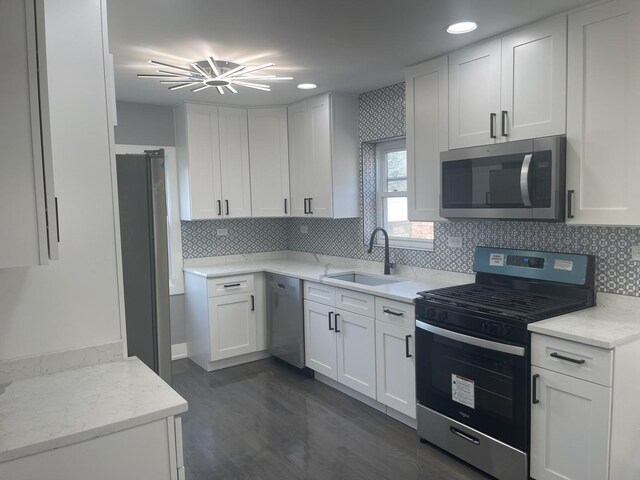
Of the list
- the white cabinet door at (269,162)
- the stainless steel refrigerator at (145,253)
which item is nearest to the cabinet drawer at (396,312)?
the stainless steel refrigerator at (145,253)

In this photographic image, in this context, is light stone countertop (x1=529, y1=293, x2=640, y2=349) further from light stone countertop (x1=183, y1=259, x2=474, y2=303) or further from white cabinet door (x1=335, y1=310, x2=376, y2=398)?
white cabinet door (x1=335, y1=310, x2=376, y2=398)

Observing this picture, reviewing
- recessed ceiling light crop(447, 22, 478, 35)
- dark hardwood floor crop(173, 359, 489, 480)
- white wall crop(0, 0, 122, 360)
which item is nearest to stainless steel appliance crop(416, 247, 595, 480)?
dark hardwood floor crop(173, 359, 489, 480)

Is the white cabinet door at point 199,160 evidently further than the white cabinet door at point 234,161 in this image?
No

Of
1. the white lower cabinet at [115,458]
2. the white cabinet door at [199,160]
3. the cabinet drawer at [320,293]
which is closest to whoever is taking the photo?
the white lower cabinet at [115,458]

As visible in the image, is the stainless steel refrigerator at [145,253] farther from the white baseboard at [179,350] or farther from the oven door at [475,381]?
the white baseboard at [179,350]

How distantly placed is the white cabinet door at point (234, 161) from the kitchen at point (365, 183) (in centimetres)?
21

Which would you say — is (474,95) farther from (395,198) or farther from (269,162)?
(269,162)

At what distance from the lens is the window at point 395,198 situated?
156 inches

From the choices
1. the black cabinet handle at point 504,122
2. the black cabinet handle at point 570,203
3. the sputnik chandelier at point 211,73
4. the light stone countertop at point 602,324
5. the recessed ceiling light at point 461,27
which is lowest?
the light stone countertop at point 602,324

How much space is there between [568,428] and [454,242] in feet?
4.97

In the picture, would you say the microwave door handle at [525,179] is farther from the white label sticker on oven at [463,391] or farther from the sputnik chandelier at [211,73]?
the sputnik chandelier at [211,73]

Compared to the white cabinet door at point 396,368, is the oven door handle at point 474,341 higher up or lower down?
higher up

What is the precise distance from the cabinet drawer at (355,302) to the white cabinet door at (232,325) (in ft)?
3.70

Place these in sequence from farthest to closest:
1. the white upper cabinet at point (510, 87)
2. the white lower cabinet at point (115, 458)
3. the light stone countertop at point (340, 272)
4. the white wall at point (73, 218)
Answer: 1. the light stone countertop at point (340, 272)
2. the white upper cabinet at point (510, 87)
3. the white wall at point (73, 218)
4. the white lower cabinet at point (115, 458)
